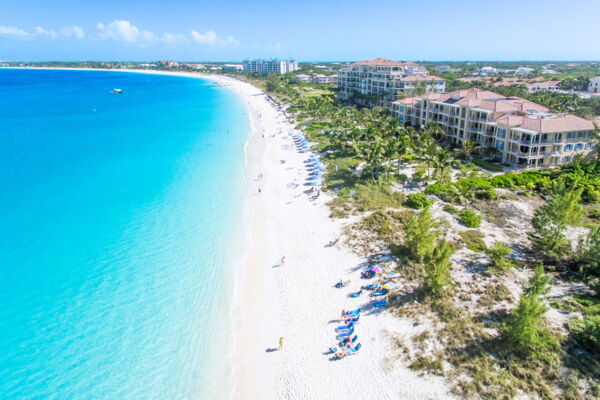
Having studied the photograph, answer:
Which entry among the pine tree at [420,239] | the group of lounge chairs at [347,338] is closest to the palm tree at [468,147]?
the pine tree at [420,239]

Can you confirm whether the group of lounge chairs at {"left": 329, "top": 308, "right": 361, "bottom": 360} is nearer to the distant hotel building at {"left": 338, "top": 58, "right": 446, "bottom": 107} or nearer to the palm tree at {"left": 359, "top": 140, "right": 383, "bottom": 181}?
the palm tree at {"left": 359, "top": 140, "right": 383, "bottom": 181}

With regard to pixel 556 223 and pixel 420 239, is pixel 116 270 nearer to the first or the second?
pixel 420 239

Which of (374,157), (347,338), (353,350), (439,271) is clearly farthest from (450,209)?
(353,350)

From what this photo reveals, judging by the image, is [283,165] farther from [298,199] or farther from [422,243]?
[422,243]

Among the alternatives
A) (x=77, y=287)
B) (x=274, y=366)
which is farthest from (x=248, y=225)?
(x=274, y=366)

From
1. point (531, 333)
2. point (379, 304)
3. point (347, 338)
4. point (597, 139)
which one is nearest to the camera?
point (531, 333)

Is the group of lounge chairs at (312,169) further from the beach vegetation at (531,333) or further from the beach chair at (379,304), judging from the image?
the beach vegetation at (531,333)
